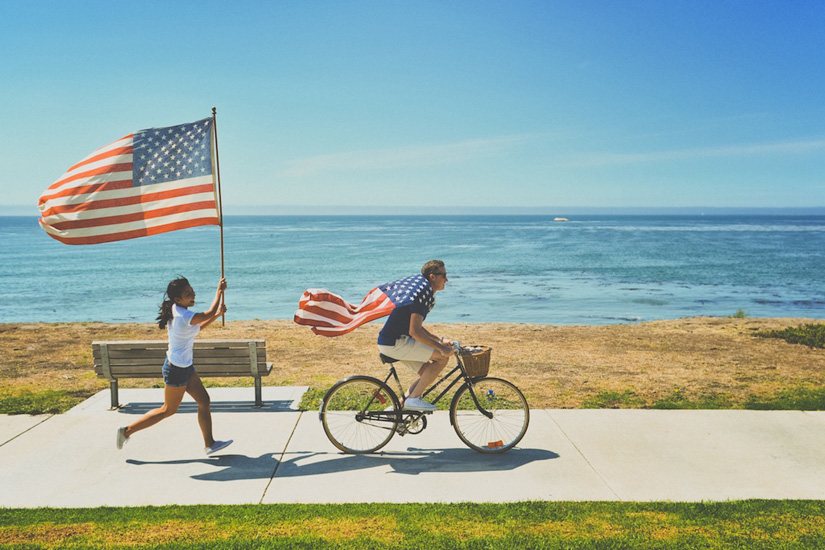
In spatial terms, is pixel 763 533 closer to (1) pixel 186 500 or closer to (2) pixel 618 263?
(1) pixel 186 500

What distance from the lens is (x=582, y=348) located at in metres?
12.5

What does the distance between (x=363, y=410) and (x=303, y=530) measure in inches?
68.5

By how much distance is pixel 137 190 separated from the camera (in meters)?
7.01

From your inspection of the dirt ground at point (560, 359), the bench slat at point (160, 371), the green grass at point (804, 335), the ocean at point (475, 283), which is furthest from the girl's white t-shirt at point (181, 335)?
the ocean at point (475, 283)

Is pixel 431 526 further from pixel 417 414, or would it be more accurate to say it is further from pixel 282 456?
pixel 282 456

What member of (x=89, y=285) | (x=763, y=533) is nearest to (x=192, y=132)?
(x=763, y=533)

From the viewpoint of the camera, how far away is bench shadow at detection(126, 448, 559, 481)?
550cm

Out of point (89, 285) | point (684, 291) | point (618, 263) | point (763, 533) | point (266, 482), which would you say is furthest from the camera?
point (618, 263)

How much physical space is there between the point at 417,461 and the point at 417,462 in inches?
1.1

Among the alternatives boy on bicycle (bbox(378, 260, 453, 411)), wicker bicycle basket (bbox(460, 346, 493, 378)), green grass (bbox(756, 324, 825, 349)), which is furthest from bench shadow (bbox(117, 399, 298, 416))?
green grass (bbox(756, 324, 825, 349))

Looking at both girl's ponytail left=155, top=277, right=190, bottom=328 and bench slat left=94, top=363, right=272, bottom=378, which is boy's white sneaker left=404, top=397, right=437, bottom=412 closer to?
bench slat left=94, top=363, right=272, bottom=378

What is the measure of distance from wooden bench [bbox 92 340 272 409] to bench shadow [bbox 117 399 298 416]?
17.2 inches

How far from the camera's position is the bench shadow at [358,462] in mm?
5496

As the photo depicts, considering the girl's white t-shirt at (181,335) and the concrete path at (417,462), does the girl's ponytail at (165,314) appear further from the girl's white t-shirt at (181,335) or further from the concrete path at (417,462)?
the concrete path at (417,462)
